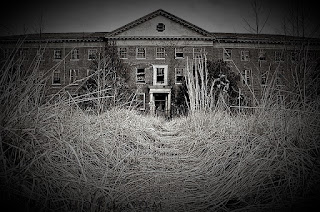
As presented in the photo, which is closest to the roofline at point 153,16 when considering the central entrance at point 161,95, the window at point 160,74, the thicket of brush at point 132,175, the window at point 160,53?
the window at point 160,53

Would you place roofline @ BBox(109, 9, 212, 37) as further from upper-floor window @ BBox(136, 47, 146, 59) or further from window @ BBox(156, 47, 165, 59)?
window @ BBox(156, 47, 165, 59)

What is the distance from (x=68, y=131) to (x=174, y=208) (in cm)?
106

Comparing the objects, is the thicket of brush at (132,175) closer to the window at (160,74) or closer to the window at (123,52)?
the window at (160,74)

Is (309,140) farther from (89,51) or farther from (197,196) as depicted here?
(89,51)

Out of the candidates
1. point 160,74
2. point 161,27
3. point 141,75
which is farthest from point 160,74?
point 161,27

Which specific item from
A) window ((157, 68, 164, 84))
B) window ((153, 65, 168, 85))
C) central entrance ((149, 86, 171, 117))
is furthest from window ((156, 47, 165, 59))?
central entrance ((149, 86, 171, 117))

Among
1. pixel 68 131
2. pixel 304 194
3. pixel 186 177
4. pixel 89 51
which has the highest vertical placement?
pixel 89 51

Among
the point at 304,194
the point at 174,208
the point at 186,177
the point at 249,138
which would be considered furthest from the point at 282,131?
the point at 174,208

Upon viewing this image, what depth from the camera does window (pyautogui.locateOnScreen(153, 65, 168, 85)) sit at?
807 inches

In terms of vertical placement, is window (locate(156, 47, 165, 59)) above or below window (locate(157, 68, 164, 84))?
above

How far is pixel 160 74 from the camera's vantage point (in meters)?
20.7

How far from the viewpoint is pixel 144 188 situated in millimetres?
1210

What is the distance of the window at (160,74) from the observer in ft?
67.3

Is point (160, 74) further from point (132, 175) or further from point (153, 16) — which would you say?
point (132, 175)
